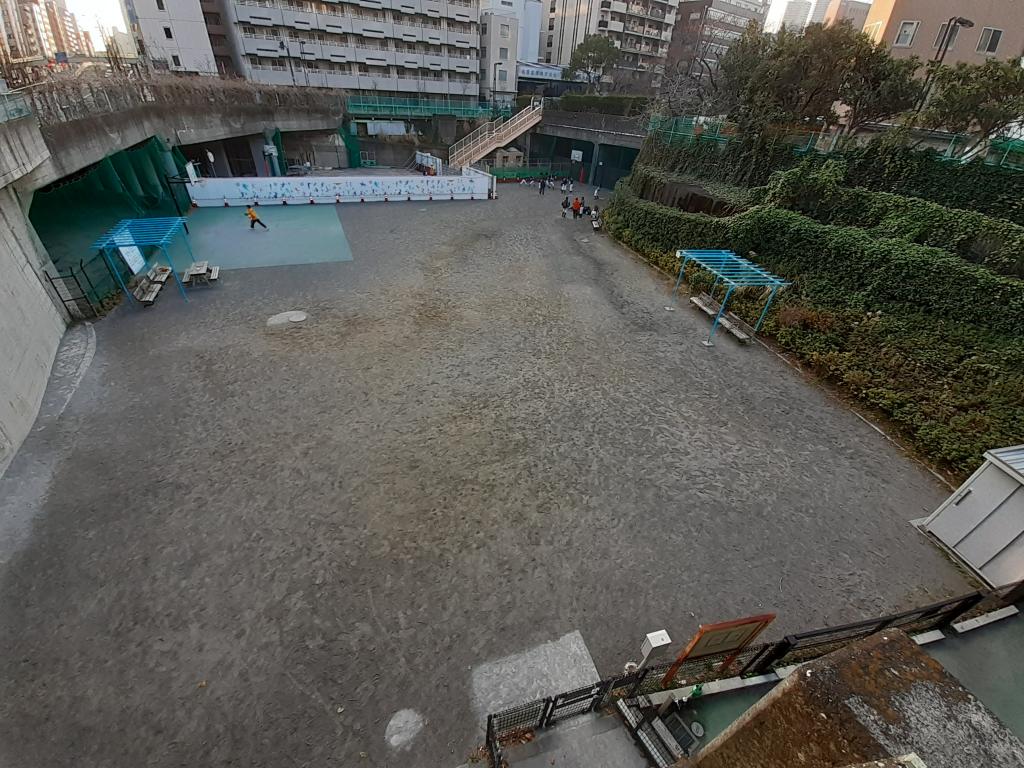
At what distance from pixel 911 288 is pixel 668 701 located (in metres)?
14.4

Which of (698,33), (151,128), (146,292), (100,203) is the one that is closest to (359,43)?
(151,128)

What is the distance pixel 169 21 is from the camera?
38.0 m

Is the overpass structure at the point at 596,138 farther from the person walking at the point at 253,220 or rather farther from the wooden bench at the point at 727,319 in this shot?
the person walking at the point at 253,220

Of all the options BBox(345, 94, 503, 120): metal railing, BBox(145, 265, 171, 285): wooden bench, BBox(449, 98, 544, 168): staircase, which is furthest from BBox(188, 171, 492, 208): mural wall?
BBox(345, 94, 503, 120): metal railing

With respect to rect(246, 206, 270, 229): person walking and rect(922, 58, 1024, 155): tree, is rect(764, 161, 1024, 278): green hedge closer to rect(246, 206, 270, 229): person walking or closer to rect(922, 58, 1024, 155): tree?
rect(922, 58, 1024, 155): tree

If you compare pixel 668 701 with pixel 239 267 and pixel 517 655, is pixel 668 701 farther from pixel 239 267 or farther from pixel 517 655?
pixel 239 267

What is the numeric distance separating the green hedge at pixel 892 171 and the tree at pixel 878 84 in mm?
3420

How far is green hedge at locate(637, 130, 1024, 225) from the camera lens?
14.4 meters

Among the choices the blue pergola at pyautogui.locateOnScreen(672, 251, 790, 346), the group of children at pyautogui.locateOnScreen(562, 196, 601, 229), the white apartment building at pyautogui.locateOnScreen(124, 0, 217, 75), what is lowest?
the group of children at pyautogui.locateOnScreen(562, 196, 601, 229)

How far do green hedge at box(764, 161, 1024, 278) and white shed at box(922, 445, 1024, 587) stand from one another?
342 inches

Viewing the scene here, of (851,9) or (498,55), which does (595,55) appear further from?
(851,9)

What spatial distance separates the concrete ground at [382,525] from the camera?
18.6 ft

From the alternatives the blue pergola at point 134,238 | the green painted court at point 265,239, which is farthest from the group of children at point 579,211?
the blue pergola at point 134,238

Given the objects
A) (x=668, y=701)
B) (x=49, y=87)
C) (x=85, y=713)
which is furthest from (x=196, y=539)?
(x=49, y=87)
